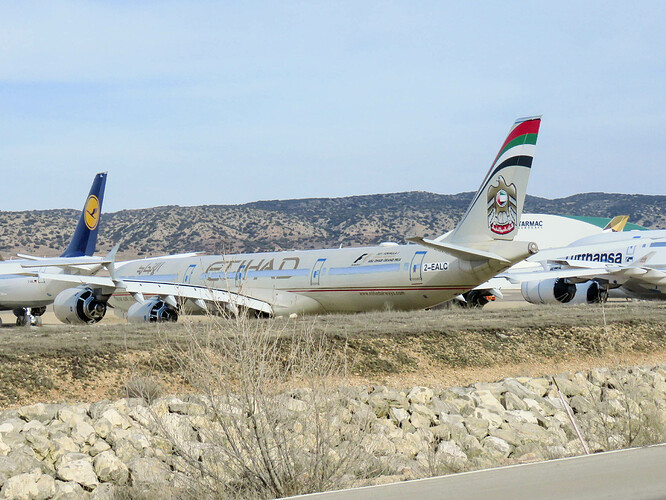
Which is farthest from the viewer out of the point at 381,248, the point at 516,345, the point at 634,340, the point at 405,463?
the point at 381,248

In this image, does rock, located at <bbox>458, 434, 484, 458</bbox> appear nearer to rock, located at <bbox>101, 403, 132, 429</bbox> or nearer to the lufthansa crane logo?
rock, located at <bbox>101, 403, 132, 429</bbox>

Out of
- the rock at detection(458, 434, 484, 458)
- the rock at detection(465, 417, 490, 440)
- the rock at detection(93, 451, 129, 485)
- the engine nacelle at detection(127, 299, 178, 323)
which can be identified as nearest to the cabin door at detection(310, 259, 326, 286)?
the engine nacelle at detection(127, 299, 178, 323)

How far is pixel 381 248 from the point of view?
2856cm

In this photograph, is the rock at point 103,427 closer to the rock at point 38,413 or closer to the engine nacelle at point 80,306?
the rock at point 38,413

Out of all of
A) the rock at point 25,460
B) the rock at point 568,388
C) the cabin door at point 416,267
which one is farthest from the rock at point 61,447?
the cabin door at point 416,267

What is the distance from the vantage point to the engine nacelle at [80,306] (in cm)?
2766

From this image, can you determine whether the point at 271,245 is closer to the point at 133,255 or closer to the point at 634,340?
the point at 133,255

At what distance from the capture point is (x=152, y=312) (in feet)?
88.1

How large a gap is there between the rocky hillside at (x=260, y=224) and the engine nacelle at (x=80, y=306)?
290 ft

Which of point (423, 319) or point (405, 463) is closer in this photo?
point (405, 463)

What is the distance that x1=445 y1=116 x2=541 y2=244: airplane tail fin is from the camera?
24.6m

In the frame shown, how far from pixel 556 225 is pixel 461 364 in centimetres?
8913

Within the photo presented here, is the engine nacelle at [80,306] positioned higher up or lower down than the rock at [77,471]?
higher up

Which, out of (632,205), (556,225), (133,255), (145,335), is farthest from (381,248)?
(632,205)
